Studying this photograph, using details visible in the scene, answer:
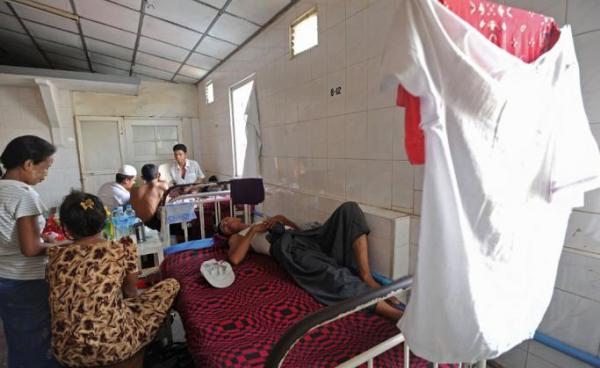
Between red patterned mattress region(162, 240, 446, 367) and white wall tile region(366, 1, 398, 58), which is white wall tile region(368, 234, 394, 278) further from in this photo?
A: white wall tile region(366, 1, 398, 58)

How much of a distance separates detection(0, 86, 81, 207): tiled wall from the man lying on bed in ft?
12.1

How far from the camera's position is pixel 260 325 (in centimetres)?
130

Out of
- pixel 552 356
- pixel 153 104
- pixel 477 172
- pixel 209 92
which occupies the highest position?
pixel 209 92

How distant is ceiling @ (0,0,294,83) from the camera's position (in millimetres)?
2393

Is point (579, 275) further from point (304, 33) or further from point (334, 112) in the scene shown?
point (304, 33)

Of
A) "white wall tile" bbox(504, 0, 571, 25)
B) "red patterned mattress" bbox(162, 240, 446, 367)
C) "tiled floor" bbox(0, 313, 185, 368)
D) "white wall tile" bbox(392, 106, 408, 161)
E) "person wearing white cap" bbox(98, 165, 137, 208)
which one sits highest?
"white wall tile" bbox(504, 0, 571, 25)

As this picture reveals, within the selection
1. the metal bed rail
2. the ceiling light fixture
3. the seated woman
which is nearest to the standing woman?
the seated woman

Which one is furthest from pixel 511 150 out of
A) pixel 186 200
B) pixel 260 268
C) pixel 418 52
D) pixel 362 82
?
pixel 186 200

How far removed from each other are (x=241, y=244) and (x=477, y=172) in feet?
5.49

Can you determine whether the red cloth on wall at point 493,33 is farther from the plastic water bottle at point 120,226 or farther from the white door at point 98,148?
the white door at point 98,148

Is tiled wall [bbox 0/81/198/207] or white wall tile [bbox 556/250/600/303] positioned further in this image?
tiled wall [bbox 0/81/198/207]

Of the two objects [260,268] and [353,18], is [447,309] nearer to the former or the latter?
[260,268]

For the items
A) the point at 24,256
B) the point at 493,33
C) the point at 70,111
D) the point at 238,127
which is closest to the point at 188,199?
the point at 24,256

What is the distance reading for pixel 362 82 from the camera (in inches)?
68.3
